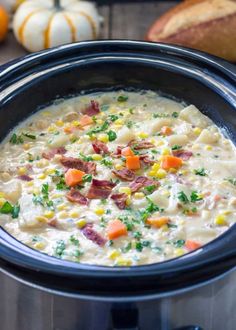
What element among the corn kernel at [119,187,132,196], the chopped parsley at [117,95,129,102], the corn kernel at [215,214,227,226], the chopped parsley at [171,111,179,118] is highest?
the chopped parsley at [117,95,129,102]

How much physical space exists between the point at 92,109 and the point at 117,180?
46 cm

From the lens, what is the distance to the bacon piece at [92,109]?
2.65m

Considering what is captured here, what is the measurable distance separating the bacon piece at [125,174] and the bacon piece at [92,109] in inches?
15.7

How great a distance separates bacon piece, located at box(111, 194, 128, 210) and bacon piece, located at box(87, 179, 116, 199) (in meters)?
0.04

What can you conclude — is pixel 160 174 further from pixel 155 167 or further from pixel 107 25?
pixel 107 25

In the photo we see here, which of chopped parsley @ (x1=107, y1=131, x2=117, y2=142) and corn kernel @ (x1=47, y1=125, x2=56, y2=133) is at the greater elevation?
corn kernel @ (x1=47, y1=125, x2=56, y2=133)

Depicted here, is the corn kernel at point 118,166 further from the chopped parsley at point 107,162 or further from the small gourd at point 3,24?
the small gourd at point 3,24

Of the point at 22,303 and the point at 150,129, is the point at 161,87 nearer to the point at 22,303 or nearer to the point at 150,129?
the point at 150,129

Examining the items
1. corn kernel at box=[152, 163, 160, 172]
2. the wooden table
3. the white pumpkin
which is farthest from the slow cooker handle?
the wooden table

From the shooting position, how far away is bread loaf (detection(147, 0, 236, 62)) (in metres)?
3.37

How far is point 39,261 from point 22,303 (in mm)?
200

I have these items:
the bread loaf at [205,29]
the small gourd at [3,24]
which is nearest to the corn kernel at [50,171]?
the bread loaf at [205,29]

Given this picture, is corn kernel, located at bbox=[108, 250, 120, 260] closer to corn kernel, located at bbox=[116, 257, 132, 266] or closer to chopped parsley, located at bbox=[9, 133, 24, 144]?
corn kernel, located at bbox=[116, 257, 132, 266]

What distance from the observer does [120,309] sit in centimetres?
179
